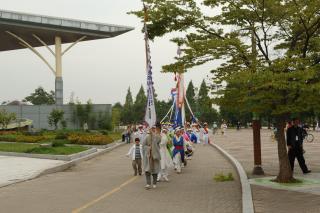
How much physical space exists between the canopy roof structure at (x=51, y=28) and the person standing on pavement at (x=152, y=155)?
4041 centimetres

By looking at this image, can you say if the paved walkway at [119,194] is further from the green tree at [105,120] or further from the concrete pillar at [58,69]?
the concrete pillar at [58,69]

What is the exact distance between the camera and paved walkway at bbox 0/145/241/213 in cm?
1033

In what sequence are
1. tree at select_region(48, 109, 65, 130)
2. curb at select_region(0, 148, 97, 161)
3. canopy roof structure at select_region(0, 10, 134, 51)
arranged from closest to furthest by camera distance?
curb at select_region(0, 148, 97, 161), canopy roof structure at select_region(0, 10, 134, 51), tree at select_region(48, 109, 65, 130)

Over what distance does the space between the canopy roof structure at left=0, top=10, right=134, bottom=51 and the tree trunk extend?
41.1 m

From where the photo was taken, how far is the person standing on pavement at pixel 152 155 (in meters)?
13.4

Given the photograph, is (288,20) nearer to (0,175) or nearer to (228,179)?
(228,179)

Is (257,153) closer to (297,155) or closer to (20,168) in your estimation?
(297,155)

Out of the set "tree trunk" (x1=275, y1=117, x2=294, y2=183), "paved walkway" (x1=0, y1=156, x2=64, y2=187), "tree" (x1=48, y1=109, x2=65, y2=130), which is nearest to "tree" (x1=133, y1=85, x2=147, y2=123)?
"tree" (x1=48, y1=109, x2=65, y2=130)

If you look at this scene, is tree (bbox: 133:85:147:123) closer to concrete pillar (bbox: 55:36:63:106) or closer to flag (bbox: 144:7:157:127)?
concrete pillar (bbox: 55:36:63:106)

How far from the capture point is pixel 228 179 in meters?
14.6

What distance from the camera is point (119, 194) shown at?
40.5 feet

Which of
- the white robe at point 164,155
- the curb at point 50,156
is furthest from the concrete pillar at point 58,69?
the white robe at point 164,155

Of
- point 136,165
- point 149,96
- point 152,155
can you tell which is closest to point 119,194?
point 152,155

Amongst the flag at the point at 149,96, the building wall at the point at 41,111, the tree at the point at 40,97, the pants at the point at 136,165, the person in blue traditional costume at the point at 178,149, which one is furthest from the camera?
the tree at the point at 40,97
